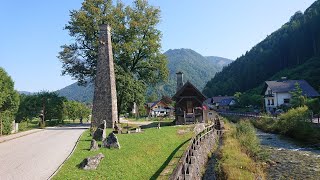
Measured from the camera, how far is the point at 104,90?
33.2 m

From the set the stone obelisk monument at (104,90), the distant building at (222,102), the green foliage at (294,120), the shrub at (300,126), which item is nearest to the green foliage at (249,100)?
the distant building at (222,102)

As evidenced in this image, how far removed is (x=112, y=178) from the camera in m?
12.9

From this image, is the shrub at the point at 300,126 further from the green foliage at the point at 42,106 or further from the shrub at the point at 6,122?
the green foliage at the point at 42,106

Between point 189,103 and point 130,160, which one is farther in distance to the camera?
point 189,103

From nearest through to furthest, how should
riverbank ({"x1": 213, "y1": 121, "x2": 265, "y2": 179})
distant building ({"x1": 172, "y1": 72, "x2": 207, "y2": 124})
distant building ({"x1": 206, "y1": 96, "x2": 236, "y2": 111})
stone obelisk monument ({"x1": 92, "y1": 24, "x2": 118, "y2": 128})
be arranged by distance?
riverbank ({"x1": 213, "y1": 121, "x2": 265, "y2": 179}), stone obelisk monument ({"x1": 92, "y1": 24, "x2": 118, "y2": 128}), distant building ({"x1": 172, "y1": 72, "x2": 207, "y2": 124}), distant building ({"x1": 206, "y1": 96, "x2": 236, "y2": 111})

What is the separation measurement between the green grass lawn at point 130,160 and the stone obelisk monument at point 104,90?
36.7ft

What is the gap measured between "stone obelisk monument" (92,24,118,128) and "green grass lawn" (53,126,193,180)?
11.2m

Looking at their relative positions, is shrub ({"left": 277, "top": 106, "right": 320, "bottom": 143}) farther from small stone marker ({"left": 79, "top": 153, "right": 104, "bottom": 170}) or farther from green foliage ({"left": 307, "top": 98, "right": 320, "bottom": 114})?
small stone marker ({"left": 79, "top": 153, "right": 104, "bottom": 170})

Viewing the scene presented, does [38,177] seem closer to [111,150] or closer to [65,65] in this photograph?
[111,150]

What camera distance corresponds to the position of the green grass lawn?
13211mm

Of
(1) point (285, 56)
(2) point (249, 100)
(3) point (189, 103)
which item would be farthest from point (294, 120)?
(1) point (285, 56)

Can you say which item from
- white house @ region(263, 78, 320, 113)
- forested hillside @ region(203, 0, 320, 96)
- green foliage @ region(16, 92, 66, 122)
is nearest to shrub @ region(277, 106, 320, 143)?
white house @ region(263, 78, 320, 113)

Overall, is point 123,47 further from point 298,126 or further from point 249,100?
point 249,100

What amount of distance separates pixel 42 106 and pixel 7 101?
1345 cm
